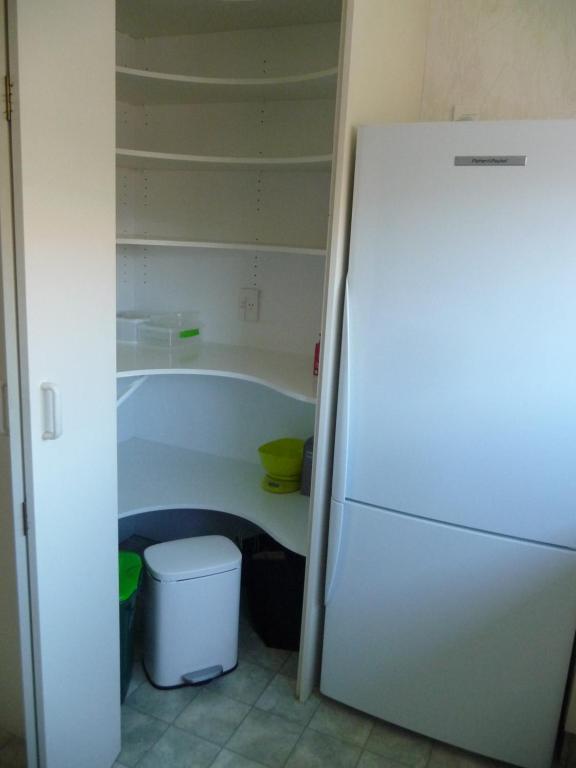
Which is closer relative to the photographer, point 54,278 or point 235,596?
point 54,278

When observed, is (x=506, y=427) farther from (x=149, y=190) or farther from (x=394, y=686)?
(x=149, y=190)

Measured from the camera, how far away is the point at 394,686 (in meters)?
2.02

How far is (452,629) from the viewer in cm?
189

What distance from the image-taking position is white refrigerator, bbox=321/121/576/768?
1.63 meters

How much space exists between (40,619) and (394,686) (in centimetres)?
115

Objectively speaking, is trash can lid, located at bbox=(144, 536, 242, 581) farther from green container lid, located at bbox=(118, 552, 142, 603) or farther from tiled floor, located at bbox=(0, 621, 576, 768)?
tiled floor, located at bbox=(0, 621, 576, 768)

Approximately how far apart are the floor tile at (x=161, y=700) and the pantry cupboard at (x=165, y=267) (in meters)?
0.23

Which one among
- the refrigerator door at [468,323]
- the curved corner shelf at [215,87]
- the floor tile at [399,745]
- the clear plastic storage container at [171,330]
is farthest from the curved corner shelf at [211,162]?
the floor tile at [399,745]

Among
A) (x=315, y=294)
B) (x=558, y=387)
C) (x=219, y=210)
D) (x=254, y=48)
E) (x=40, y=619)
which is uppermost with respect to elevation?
(x=254, y=48)

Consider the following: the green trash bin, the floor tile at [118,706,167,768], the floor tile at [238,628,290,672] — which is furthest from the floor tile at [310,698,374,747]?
the green trash bin

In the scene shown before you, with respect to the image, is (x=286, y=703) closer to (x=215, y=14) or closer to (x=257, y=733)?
(x=257, y=733)

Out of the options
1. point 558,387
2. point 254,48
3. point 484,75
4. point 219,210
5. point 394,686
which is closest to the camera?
point 558,387

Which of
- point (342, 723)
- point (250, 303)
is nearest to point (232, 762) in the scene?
point (342, 723)

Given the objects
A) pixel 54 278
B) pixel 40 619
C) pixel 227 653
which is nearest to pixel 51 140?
pixel 54 278
